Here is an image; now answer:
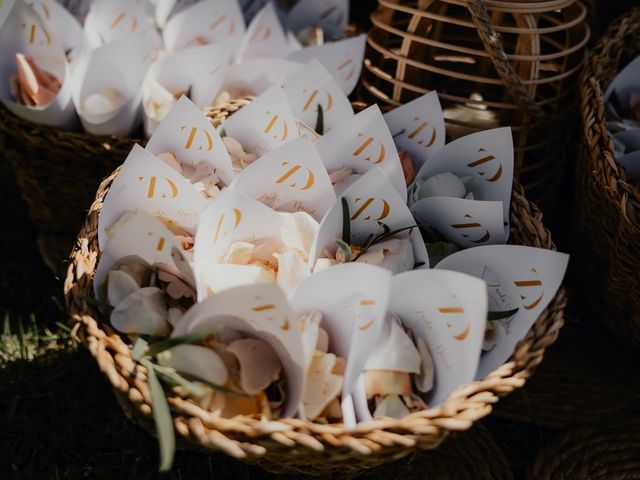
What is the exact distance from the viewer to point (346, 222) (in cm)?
90

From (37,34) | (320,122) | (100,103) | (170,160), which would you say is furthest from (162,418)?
(37,34)

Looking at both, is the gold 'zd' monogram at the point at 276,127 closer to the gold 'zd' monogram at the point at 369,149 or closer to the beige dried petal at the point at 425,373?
the gold 'zd' monogram at the point at 369,149

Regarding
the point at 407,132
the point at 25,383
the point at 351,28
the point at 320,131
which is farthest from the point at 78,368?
the point at 351,28

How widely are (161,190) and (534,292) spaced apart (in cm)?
47

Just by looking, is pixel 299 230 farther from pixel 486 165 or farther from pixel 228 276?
pixel 486 165

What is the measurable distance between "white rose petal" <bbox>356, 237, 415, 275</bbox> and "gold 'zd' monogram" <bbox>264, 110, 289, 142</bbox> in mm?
232

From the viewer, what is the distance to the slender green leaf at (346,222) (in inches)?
35.1

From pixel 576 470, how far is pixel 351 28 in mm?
891

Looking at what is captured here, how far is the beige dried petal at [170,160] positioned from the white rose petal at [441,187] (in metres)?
0.33

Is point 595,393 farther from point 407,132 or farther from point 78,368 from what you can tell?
point 78,368

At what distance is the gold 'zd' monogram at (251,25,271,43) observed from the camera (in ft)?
4.31

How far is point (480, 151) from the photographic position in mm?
990

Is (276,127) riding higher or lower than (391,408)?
higher

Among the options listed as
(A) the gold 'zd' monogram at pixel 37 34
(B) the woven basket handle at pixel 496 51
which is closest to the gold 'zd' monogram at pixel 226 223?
(B) the woven basket handle at pixel 496 51
